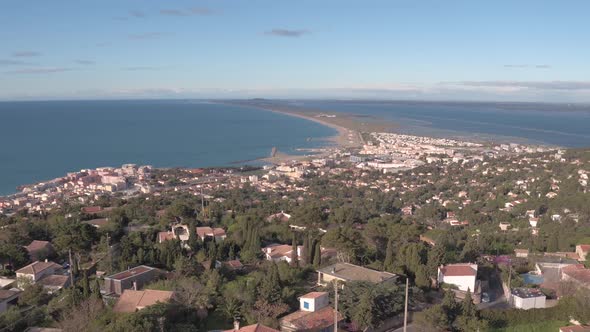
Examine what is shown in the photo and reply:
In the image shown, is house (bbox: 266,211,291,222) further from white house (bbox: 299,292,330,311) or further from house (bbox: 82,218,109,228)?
white house (bbox: 299,292,330,311)

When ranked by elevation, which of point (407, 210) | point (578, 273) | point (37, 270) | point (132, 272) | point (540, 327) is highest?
point (132, 272)

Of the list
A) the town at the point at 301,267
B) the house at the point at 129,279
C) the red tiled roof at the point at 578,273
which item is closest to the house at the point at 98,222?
the town at the point at 301,267

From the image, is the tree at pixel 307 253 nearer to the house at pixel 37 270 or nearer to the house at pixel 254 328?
the house at pixel 254 328

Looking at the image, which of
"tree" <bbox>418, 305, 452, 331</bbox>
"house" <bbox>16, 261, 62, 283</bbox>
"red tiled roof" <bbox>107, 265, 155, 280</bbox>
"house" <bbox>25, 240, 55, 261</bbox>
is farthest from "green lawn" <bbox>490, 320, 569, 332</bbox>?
"house" <bbox>25, 240, 55, 261</bbox>

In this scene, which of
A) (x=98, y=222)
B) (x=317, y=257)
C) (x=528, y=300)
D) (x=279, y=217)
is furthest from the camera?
(x=279, y=217)

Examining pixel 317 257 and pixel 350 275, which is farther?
pixel 317 257

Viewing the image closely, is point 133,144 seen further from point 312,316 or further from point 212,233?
point 312,316

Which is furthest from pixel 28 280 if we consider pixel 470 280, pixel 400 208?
pixel 400 208

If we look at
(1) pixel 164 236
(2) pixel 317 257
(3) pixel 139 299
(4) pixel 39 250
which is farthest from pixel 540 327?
(4) pixel 39 250
